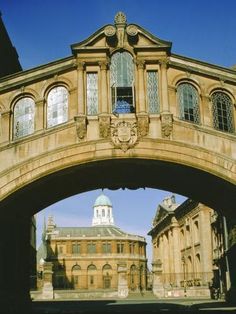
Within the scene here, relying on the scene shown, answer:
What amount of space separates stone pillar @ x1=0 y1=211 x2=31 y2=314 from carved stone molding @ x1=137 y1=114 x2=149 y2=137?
297 inches

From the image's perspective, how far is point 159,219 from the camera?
86.6m

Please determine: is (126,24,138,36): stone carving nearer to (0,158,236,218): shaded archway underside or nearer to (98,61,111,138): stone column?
(98,61,111,138): stone column

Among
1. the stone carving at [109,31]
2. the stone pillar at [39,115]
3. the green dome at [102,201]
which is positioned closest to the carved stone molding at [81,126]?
the stone pillar at [39,115]

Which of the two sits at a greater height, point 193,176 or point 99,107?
point 99,107

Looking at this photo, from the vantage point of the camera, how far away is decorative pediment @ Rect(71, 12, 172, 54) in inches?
867

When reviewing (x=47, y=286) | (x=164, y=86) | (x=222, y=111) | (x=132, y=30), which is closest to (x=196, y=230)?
(x=47, y=286)

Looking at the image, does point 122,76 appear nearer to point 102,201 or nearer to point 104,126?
point 104,126

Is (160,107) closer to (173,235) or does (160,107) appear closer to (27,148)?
(27,148)

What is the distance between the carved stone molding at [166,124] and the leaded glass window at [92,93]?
3.01 m

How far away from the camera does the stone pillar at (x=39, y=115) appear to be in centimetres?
2203

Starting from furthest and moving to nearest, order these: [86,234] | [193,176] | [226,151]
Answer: [86,234]
[193,176]
[226,151]

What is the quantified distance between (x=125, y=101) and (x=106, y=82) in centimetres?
120

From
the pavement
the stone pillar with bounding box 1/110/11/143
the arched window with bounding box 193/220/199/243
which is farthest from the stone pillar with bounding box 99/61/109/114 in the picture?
the arched window with bounding box 193/220/199/243

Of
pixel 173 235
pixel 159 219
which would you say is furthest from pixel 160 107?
pixel 159 219
